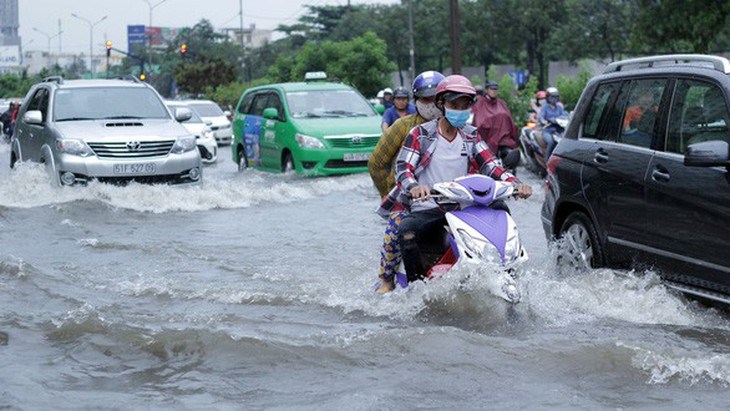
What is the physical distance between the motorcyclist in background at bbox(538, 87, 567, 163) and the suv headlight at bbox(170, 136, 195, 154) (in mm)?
5820

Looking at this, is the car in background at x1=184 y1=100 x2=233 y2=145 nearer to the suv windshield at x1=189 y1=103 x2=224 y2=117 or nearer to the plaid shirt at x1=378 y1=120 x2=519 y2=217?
the suv windshield at x1=189 y1=103 x2=224 y2=117

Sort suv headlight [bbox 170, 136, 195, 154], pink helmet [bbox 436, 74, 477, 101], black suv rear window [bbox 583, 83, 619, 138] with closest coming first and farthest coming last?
pink helmet [bbox 436, 74, 477, 101] → black suv rear window [bbox 583, 83, 619, 138] → suv headlight [bbox 170, 136, 195, 154]

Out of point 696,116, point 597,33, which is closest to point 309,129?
point 696,116

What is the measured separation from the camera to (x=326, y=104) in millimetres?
20562

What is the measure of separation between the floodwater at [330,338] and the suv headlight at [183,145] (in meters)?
4.43

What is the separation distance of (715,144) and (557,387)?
1.81 meters

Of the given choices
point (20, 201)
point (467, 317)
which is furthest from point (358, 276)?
point (20, 201)

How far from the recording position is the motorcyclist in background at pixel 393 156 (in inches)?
308

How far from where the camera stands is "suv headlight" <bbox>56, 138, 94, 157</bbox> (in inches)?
596

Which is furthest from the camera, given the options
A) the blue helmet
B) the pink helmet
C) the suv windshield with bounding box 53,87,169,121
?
the suv windshield with bounding box 53,87,169,121

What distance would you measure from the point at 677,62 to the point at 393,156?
191 centimetres

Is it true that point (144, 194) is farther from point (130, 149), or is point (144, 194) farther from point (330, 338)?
point (330, 338)

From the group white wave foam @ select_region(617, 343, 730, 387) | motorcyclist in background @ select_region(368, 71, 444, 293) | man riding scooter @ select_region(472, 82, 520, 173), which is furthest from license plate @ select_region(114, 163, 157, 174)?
white wave foam @ select_region(617, 343, 730, 387)

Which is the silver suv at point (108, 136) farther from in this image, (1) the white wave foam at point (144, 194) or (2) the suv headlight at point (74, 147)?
(1) the white wave foam at point (144, 194)
